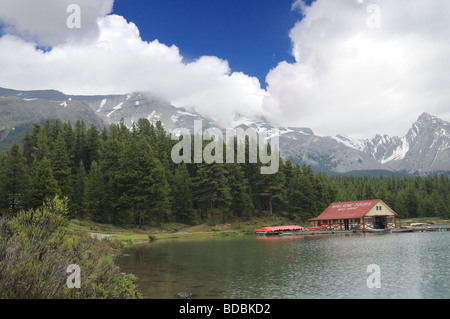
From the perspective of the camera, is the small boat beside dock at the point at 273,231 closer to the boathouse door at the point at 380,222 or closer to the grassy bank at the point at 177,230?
the grassy bank at the point at 177,230

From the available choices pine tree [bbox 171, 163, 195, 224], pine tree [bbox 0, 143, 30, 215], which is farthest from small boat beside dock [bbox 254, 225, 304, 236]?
pine tree [bbox 0, 143, 30, 215]

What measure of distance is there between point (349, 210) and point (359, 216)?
5.17 meters

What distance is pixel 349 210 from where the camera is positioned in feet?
302

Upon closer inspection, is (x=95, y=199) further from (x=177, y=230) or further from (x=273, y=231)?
(x=273, y=231)

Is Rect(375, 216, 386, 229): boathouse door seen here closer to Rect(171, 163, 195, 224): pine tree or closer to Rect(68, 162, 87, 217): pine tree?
Rect(171, 163, 195, 224): pine tree

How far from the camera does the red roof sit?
290 feet

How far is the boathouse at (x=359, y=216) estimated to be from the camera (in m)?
88.6

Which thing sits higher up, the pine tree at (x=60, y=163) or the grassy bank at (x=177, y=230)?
the pine tree at (x=60, y=163)

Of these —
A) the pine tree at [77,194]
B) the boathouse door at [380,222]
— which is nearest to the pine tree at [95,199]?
the pine tree at [77,194]
